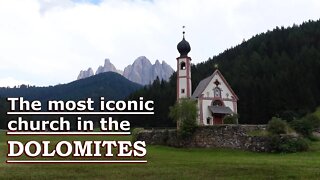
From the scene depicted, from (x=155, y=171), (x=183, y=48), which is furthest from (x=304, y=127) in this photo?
(x=183, y=48)

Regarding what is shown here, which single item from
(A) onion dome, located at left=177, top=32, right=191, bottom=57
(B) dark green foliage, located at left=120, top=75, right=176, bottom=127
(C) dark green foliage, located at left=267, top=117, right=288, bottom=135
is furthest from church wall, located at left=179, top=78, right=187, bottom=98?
(B) dark green foliage, located at left=120, top=75, right=176, bottom=127

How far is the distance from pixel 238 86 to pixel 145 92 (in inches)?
1178

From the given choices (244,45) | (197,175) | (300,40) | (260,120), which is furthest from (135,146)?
(244,45)

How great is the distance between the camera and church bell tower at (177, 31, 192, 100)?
199 ft

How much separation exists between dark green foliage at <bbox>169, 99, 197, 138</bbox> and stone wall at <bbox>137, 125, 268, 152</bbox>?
64 cm

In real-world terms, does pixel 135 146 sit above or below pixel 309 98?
below

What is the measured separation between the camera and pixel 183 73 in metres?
61.0

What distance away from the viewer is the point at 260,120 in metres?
75.9

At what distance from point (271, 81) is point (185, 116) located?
39022 mm

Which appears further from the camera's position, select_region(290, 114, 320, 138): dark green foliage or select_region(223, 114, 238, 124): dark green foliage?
select_region(223, 114, 238, 124): dark green foliage

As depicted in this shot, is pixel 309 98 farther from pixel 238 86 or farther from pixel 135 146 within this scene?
pixel 135 146

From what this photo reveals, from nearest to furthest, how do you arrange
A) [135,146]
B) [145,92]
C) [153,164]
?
[135,146] → [153,164] → [145,92]

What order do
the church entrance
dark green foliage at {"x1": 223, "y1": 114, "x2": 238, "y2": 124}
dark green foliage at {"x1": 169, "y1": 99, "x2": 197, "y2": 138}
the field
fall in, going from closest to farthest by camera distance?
the field, dark green foliage at {"x1": 169, "y1": 99, "x2": 197, "y2": 138}, dark green foliage at {"x1": 223, "y1": 114, "x2": 238, "y2": 124}, the church entrance

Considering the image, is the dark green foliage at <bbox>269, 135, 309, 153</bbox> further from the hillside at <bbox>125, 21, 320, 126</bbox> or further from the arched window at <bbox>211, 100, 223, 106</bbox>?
the hillside at <bbox>125, 21, 320, 126</bbox>
